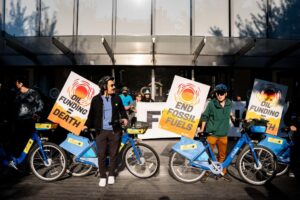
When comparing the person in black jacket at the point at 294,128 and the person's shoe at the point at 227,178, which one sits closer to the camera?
the person's shoe at the point at 227,178

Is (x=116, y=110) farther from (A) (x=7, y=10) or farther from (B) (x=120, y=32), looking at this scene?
(A) (x=7, y=10)

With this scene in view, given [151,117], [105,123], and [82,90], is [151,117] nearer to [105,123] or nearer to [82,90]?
[82,90]

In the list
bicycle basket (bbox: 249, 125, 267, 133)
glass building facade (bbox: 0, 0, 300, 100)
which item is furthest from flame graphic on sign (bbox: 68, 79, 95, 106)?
glass building facade (bbox: 0, 0, 300, 100)

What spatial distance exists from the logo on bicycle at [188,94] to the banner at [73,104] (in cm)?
171

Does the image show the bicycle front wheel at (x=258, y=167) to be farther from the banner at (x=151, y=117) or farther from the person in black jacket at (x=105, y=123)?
the banner at (x=151, y=117)

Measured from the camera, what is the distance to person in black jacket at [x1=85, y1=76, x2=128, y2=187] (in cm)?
495

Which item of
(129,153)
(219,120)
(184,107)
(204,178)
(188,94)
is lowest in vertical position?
(204,178)

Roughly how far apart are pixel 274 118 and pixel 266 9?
33.2ft

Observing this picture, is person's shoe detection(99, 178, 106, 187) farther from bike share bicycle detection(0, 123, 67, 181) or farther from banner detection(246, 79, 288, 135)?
banner detection(246, 79, 288, 135)

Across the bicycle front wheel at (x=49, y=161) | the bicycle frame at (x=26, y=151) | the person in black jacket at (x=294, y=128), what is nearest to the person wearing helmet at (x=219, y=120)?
the person in black jacket at (x=294, y=128)

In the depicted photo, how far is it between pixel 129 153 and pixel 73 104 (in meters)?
1.55

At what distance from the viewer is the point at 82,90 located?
5887mm

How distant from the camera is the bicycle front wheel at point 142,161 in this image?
5.27 metres

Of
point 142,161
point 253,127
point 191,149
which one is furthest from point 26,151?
point 253,127
